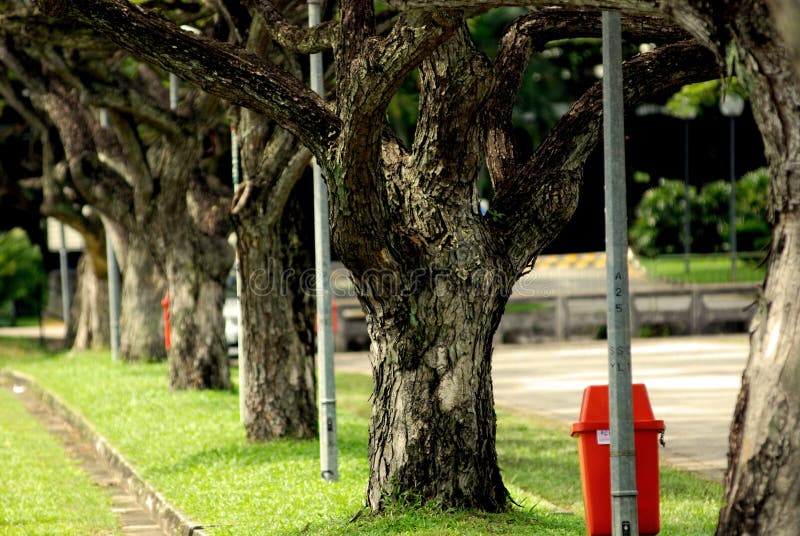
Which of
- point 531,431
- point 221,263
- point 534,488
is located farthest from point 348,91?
point 221,263

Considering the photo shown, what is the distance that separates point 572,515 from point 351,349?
60.2 ft

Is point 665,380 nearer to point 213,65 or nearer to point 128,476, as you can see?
point 128,476

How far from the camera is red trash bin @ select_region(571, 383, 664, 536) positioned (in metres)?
6.95

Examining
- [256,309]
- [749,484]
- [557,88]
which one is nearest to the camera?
[749,484]

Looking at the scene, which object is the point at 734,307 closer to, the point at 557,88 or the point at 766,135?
the point at 557,88

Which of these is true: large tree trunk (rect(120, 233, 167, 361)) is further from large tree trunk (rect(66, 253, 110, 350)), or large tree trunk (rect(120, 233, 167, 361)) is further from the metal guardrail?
the metal guardrail

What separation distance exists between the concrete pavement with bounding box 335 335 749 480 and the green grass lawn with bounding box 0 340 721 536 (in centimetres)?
104

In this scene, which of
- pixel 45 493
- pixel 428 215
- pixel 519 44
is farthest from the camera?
pixel 45 493

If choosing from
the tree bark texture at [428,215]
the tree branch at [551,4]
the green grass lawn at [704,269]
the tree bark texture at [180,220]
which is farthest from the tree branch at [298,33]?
the green grass lawn at [704,269]

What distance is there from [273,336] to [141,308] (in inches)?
413

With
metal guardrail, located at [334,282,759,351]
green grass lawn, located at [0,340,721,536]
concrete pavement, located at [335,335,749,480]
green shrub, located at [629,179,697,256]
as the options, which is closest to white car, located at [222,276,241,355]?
concrete pavement, located at [335,335,749,480]

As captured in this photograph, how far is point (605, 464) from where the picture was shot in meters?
6.98

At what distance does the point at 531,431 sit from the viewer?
1393 centimetres

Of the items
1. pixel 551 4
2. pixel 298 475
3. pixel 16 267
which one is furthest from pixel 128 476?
pixel 16 267
